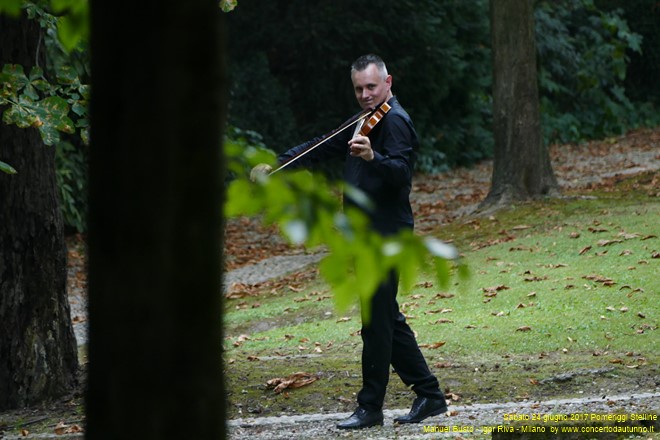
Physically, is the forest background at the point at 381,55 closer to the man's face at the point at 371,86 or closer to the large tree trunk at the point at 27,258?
the large tree trunk at the point at 27,258

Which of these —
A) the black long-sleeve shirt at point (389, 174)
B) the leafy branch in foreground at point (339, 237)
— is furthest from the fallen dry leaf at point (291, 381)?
the leafy branch in foreground at point (339, 237)

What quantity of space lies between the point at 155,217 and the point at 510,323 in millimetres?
8375

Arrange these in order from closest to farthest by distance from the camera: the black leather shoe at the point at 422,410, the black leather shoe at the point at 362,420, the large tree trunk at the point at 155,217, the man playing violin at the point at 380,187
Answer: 1. the large tree trunk at the point at 155,217
2. the man playing violin at the point at 380,187
3. the black leather shoe at the point at 362,420
4. the black leather shoe at the point at 422,410

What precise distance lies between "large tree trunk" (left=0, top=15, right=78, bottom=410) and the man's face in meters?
2.58

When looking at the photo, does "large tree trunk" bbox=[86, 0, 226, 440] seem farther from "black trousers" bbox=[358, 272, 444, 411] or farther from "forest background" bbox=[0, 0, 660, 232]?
"forest background" bbox=[0, 0, 660, 232]

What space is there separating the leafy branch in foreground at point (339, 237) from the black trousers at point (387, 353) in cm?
393

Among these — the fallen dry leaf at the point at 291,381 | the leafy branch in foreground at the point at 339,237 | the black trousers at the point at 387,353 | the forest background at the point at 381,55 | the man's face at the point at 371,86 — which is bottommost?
the fallen dry leaf at the point at 291,381

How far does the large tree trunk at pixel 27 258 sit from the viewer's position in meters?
7.98

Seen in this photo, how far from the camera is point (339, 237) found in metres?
2.28

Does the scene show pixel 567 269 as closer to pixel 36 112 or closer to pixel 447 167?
pixel 36 112

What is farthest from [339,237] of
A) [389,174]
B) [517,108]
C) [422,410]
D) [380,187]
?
[517,108]

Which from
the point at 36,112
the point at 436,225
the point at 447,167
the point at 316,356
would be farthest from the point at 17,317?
the point at 447,167

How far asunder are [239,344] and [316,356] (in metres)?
1.46

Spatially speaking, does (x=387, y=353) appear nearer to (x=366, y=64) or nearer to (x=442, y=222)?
(x=366, y=64)
